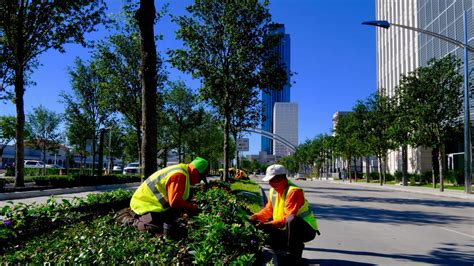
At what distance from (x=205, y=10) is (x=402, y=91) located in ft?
69.2

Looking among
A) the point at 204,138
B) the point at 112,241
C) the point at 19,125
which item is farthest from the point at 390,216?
the point at 204,138

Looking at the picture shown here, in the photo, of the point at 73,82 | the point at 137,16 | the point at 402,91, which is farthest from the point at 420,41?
the point at 137,16

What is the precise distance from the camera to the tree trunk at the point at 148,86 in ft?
30.0

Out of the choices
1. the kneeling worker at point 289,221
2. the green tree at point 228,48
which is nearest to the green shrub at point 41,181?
the green tree at point 228,48

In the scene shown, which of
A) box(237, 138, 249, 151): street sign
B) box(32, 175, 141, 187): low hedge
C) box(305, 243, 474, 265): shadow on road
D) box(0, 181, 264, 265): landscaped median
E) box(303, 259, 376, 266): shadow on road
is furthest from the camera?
box(237, 138, 249, 151): street sign

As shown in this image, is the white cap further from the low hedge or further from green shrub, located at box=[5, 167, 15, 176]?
green shrub, located at box=[5, 167, 15, 176]

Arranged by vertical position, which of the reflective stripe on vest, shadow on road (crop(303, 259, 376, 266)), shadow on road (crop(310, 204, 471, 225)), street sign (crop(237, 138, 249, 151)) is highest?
street sign (crop(237, 138, 249, 151))

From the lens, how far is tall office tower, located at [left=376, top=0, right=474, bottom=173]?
41281 mm

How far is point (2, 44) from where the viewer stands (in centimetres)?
2222

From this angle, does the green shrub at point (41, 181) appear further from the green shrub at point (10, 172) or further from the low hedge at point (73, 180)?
the green shrub at point (10, 172)

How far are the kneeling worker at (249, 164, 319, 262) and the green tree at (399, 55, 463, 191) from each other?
2812cm

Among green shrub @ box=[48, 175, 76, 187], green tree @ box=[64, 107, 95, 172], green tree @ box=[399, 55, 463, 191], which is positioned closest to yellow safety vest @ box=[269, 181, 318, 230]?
green shrub @ box=[48, 175, 76, 187]

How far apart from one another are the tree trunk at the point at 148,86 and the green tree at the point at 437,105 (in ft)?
86.7

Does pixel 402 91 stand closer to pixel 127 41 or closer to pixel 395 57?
pixel 127 41
